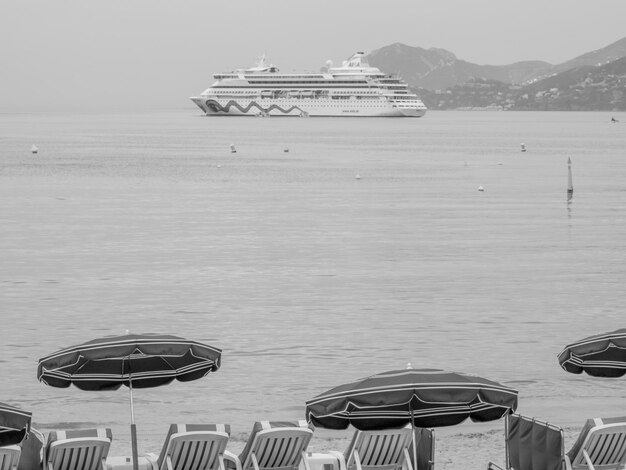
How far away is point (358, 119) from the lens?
625ft

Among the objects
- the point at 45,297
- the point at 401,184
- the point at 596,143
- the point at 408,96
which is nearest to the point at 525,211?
the point at 401,184

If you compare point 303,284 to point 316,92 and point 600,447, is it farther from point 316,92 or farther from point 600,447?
point 316,92

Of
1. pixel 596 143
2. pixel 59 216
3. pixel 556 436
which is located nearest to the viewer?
pixel 556 436

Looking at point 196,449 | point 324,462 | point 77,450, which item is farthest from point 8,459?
point 324,462

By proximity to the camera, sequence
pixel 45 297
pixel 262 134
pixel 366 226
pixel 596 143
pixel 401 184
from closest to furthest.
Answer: pixel 45 297, pixel 366 226, pixel 401 184, pixel 596 143, pixel 262 134

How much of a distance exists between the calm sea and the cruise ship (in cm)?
11532

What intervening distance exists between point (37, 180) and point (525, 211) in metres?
29.5

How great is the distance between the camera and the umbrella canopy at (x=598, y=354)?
9180 mm

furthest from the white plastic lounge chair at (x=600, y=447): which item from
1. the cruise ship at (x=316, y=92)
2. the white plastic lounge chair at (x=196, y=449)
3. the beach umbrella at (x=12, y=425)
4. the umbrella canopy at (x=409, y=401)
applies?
the cruise ship at (x=316, y=92)

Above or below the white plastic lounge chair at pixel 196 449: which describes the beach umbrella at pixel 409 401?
above

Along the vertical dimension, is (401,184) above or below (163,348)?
below

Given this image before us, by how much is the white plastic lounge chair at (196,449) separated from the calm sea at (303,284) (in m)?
3.44

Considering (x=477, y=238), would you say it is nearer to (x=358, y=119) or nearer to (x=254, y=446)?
(x=254, y=446)

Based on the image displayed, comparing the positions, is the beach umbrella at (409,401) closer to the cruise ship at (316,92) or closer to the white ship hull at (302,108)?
the cruise ship at (316,92)
